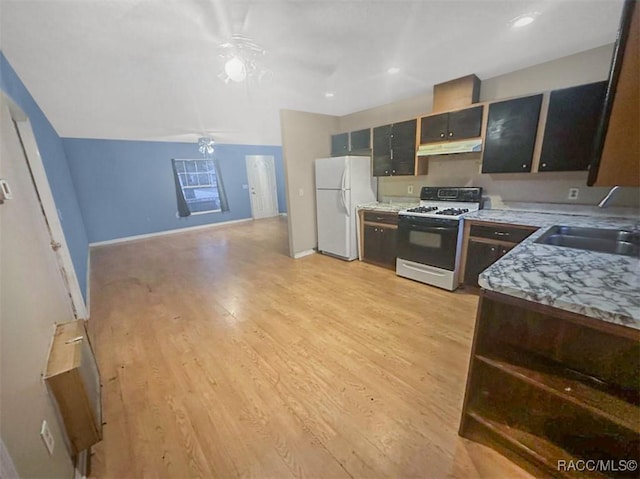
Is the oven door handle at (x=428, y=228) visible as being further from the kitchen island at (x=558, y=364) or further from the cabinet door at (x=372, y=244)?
the kitchen island at (x=558, y=364)

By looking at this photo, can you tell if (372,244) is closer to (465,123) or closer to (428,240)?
(428,240)

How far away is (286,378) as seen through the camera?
5.91 ft

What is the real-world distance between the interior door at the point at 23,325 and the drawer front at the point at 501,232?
10.9 feet

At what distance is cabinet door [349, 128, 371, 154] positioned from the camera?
153 inches

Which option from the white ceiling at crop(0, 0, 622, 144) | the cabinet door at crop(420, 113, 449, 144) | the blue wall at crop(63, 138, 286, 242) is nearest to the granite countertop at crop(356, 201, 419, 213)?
the cabinet door at crop(420, 113, 449, 144)

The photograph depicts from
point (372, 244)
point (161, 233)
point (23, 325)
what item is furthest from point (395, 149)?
point (161, 233)

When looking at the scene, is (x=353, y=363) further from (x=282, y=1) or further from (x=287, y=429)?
(x=282, y=1)

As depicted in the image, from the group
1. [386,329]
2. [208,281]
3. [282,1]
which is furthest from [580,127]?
[208,281]

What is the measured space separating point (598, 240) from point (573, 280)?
3.73 feet

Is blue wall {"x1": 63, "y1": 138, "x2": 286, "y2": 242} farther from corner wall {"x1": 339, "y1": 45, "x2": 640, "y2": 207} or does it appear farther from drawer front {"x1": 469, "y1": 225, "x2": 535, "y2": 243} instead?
drawer front {"x1": 469, "y1": 225, "x2": 535, "y2": 243}

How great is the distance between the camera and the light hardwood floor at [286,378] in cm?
129

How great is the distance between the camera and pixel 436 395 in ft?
5.32

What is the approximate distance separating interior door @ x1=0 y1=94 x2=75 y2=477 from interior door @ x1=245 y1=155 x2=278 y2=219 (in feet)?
20.3

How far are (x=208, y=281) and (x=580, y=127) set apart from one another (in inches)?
171
